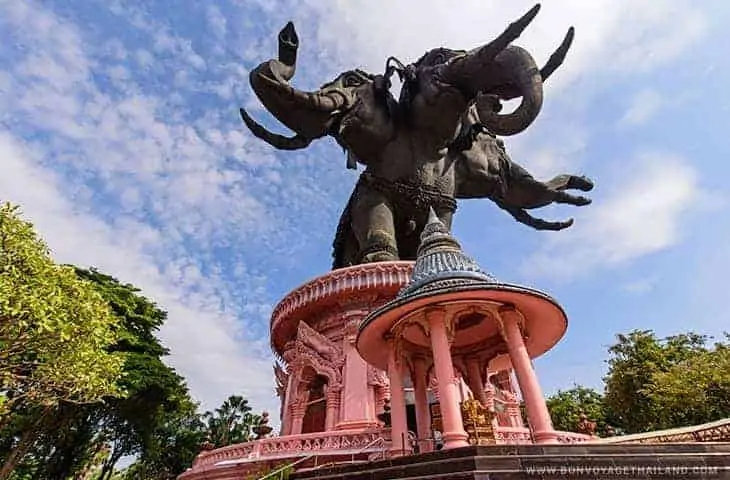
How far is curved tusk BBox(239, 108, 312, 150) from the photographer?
18.2 metres

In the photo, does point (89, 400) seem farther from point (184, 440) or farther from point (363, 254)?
point (184, 440)

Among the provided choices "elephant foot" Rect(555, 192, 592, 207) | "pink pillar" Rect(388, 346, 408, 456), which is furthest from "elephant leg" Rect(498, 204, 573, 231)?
"pink pillar" Rect(388, 346, 408, 456)

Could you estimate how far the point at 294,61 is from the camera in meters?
16.2

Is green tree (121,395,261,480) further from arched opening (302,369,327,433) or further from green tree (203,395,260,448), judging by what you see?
arched opening (302,369,327,433)

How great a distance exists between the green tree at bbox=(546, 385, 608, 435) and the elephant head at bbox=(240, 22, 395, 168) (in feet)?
76.6

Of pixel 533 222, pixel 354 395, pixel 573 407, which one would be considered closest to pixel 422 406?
pixel 354 395

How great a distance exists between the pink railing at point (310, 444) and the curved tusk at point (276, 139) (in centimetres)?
1042

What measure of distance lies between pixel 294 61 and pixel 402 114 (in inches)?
173

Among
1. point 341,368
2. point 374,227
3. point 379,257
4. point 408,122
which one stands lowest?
point 341,368

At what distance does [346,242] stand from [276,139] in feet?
15.2

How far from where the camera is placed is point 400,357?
815 cm

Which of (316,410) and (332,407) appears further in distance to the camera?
(316,410)

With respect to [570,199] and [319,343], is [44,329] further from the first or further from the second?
[570,199]

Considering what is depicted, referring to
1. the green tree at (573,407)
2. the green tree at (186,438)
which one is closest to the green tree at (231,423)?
the green tree at (186,438)
